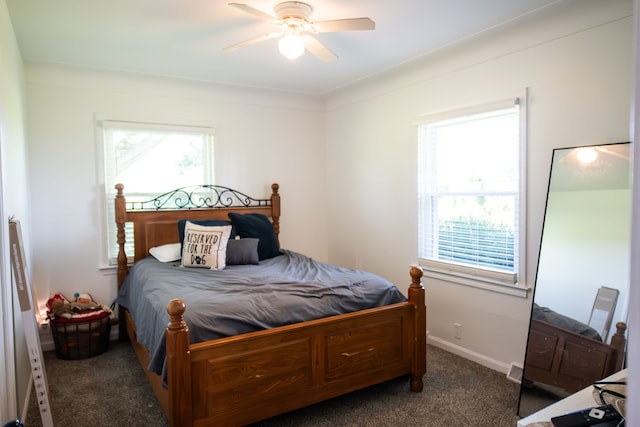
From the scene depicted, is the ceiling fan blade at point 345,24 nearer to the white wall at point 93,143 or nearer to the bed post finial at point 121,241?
the white wall at point 93,143

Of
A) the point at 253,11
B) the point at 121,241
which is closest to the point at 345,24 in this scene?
the point at 253,11

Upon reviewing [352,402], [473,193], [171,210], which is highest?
[473,193]

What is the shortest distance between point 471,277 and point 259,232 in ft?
6.32

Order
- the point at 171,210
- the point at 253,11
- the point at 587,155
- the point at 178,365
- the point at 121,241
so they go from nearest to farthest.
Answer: the point at 178,365, the point at 253,11, the point at 587,155, the point at 121,241, the point at 171,210

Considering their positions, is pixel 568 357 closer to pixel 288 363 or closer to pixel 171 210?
pixel 288 363

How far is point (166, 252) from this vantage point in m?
3.75

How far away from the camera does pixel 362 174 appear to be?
439cm

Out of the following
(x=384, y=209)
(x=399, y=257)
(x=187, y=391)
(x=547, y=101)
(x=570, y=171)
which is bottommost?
(x=187, y=391)

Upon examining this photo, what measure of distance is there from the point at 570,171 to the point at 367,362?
1719 millimetres

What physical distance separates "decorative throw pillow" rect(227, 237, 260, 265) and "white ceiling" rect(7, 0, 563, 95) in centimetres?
155

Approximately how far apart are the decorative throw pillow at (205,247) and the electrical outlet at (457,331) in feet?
6.45

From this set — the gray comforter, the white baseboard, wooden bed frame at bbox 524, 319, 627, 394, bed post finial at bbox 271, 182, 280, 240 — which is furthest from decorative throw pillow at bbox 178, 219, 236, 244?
wooden bed frame at bbox 524, 319, 627, 394

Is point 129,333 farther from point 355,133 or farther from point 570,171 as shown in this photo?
point 570,171

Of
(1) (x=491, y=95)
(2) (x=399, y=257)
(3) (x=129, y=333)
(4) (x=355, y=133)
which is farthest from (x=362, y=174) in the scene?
(3) (x=129, y=333)
